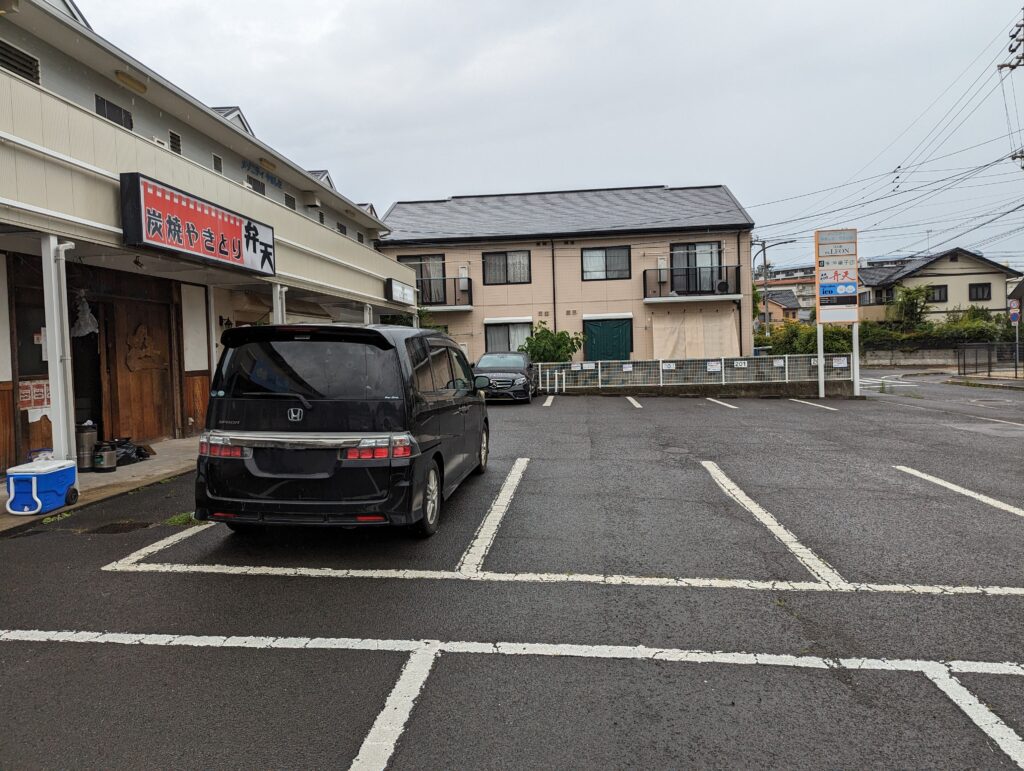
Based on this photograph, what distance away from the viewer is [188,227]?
8.66 meters

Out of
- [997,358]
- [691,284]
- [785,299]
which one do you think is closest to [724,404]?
[691,284]

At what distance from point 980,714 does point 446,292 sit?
24859 millimetres

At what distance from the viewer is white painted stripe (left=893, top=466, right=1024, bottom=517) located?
241 inches

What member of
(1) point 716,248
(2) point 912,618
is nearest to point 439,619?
(2) point 912,618

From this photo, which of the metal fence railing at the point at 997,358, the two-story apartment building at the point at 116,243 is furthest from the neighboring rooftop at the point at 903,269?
the two-story apartment building at the point at 116,243

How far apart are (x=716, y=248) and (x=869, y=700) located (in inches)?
979

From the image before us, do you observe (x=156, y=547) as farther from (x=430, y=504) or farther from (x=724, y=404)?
(x=724, y=404)

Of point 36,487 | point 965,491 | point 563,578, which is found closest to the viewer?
point 563,578

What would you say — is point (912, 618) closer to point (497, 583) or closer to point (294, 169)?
point (497, 583)

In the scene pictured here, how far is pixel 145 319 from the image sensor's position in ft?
35.3

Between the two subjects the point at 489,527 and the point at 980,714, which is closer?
the point at 980,714

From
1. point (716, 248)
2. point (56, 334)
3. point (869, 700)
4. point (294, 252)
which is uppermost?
point (716, 248)

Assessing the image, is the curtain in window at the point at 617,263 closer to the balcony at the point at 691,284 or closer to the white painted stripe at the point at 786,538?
the balcony at the point at 691,284

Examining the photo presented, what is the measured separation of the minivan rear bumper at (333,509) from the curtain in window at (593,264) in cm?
2273
